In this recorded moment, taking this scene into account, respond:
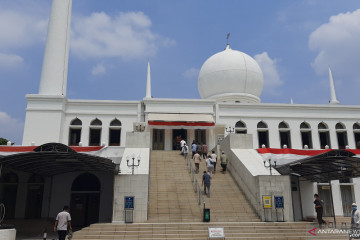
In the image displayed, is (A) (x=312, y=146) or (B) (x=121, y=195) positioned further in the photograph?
(A) (x=312, y=146)

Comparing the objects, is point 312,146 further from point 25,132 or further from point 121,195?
point 25,132

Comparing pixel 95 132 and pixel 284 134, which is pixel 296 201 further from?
pixel 95 132

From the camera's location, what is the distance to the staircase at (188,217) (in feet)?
42.1

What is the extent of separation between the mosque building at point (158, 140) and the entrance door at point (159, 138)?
0.08 meters

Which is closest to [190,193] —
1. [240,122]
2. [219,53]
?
[240,122]

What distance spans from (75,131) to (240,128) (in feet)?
46.3

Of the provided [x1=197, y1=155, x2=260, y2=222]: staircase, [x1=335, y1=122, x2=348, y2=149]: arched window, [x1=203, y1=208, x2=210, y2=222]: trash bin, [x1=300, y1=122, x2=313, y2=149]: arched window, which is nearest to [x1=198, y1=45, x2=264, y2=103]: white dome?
[x1=300, y1=122, x2=313, y2=149]: arched window

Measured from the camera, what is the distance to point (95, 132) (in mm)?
28797

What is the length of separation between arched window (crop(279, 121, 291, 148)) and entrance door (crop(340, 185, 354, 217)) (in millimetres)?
7907

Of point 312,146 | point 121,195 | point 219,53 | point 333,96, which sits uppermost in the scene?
point 219,53

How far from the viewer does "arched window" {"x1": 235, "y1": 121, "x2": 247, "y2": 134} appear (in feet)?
95.3

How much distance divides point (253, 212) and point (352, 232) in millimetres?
4854

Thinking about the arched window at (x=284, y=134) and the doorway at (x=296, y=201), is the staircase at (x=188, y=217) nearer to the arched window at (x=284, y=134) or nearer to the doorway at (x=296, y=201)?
the doorway at (x=296, y=201)

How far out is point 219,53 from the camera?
35.9 m
